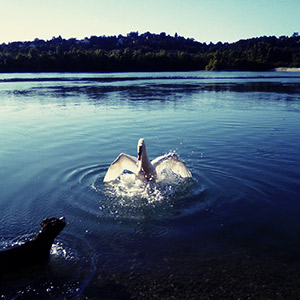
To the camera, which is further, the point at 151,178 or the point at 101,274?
the point at 151,178

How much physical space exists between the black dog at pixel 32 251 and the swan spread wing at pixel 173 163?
231 inches

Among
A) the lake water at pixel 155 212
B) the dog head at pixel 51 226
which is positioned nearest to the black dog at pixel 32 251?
the dog head at pixel 51 226

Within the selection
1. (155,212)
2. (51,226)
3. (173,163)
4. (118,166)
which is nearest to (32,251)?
(51,226)

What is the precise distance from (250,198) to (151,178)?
11.8 ft

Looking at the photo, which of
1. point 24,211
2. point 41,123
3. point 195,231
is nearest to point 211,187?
point 195,231

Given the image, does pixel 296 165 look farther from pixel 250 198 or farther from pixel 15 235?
pixel 15 235

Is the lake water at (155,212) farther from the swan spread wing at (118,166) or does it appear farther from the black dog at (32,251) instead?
the swan spread wing at (118,166)

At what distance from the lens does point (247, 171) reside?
1284 cm

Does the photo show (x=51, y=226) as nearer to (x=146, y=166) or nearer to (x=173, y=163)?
(x=146, y=166)

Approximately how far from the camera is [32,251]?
275 inches

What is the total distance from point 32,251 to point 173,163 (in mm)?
6755

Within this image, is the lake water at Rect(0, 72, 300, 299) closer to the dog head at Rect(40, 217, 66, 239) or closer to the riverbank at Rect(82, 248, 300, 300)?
the riverbank at Rect(82, 248, 300, 300)

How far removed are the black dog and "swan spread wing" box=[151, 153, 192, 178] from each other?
5.88 meters

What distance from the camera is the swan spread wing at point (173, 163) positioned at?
12344 millimetres
